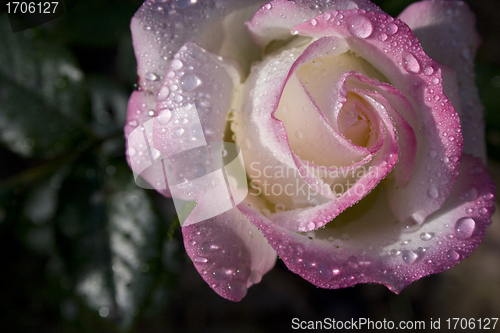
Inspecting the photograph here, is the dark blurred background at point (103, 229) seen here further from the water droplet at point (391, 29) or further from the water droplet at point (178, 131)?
the water droplet at point (391, 29)

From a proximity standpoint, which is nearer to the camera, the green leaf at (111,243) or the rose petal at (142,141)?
the rose petal at (142,141)

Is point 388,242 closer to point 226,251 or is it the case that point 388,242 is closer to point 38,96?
point 226,251

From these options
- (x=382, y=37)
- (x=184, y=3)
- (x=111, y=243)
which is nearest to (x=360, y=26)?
(x=382, y=37)

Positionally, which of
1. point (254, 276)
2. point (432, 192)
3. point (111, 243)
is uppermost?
point (432, 192)

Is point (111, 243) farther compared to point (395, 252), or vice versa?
point (111, 243)

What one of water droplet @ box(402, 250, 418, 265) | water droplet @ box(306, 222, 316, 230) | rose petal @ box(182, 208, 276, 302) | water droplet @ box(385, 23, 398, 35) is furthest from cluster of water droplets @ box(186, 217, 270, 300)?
water droplet @ box(385, 23, 398, 35)

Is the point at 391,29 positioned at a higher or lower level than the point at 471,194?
higher

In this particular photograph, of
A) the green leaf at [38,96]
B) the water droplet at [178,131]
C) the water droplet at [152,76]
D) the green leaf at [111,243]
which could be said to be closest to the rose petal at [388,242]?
the water droplet at [178,131]

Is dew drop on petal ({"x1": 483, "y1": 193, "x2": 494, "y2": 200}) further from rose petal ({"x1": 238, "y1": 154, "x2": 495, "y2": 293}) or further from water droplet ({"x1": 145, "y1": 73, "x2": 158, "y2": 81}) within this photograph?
water droplet ({"x1": 145, "y1": 73, "x2": 158, "y2": 81})
